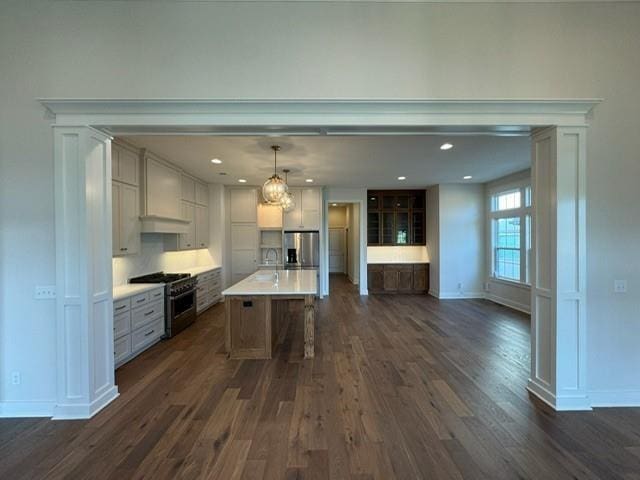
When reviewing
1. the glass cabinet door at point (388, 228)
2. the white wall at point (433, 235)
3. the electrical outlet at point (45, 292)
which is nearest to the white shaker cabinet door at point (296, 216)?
the glass cabinet door at point (388, 228)

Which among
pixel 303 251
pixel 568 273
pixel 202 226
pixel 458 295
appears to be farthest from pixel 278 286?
pixel 458 295

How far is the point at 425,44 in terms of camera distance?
100 inches

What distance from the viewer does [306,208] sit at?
7.55 meters

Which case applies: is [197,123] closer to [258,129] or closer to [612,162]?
[258,129]

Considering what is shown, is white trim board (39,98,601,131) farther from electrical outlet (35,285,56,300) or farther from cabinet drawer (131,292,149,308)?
cabinet drawer (131,292,149,308)

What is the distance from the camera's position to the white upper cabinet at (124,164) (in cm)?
384

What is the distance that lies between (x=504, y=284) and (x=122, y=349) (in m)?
7.20

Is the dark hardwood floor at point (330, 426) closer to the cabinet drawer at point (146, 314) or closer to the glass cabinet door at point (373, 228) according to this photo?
the cabinet drawer at point (146, 314)

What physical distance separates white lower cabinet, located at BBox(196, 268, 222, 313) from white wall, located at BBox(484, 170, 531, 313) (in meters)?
6.42

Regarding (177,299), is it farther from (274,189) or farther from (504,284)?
(504,284)

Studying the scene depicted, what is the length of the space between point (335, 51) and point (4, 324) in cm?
364

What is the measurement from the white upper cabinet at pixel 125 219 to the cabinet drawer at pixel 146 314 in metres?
0.80

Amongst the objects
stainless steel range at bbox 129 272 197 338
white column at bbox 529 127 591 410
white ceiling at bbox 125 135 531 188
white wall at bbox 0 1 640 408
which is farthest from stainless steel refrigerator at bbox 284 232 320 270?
white column at bbox 529 127 591 410

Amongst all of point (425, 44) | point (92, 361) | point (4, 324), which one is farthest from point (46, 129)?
point (425, 44)
